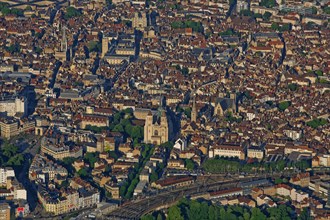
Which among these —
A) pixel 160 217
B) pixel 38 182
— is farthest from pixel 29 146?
pixel 160 217

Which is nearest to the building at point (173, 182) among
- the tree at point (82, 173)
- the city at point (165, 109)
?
the city at point (165, 109)

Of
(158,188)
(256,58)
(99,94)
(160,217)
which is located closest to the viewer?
(160,217)

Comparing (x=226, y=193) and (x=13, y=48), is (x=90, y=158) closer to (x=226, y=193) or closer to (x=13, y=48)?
(x=226, y=193)

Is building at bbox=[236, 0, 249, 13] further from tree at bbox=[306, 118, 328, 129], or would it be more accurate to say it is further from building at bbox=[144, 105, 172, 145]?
building at bbox=[144, 105, 172, 145]

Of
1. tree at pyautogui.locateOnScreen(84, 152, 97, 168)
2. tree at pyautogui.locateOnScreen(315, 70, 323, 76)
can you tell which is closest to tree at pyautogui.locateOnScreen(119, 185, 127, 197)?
tree at pyautogui.locateOnScreen(84, 152, 97, 168)

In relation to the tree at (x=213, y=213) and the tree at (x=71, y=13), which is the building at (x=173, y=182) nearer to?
the tree at (x=213, y=213)

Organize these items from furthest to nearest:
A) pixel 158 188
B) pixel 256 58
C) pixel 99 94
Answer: pixel 256 58
pixel 99 94
pixel 158 188

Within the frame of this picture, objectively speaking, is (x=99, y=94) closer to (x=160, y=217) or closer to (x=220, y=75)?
(x=220, y=75)
